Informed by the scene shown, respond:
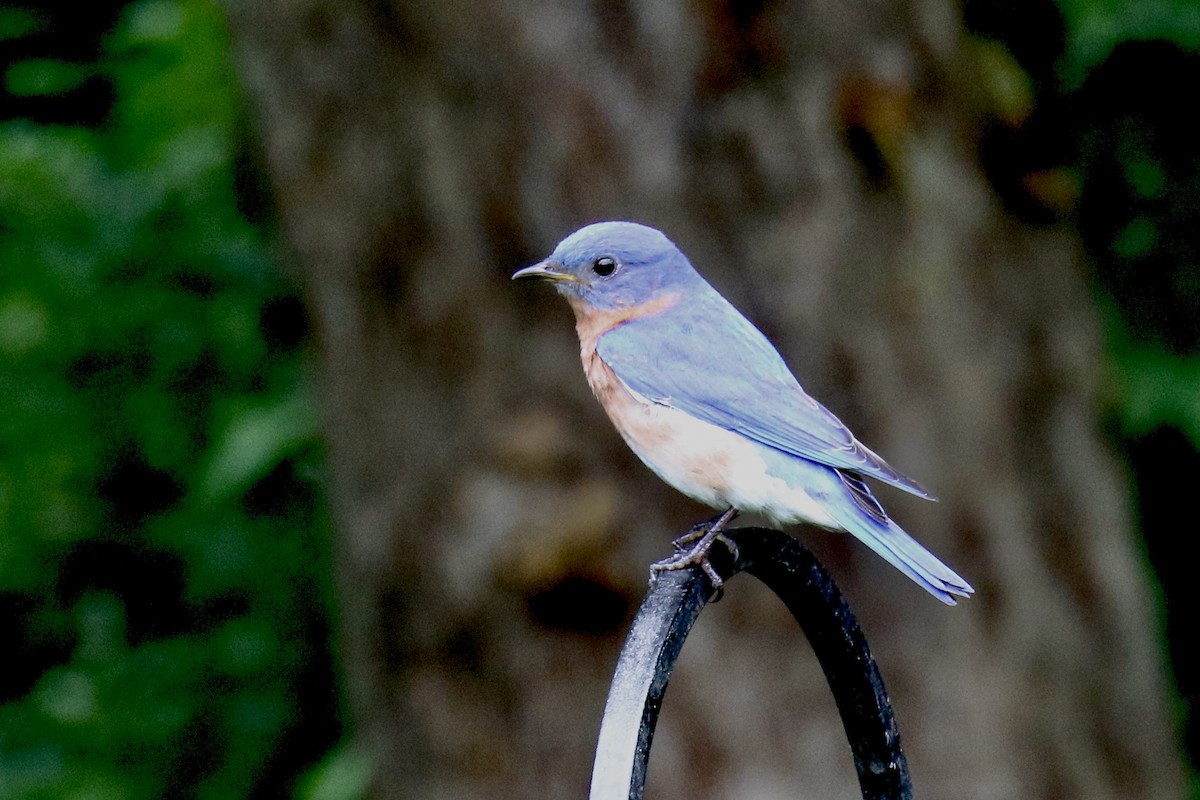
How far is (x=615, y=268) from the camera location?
2959 mm

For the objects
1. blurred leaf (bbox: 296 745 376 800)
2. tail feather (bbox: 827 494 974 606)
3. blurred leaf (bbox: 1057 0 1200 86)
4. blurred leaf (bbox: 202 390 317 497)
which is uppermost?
blurred leaf (bbox: 1057 0 1200 86)

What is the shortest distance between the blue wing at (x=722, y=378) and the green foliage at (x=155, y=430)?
2545 millimetres

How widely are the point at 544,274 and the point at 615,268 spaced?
0.59ft

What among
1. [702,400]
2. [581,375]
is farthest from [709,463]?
[581,375]

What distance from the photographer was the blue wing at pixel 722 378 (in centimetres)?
276

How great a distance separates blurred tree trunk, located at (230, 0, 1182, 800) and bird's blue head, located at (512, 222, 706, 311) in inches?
31.1

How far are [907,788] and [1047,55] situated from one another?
3.41 meters

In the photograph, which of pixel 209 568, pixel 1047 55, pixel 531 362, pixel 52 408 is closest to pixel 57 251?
pixel 52 408

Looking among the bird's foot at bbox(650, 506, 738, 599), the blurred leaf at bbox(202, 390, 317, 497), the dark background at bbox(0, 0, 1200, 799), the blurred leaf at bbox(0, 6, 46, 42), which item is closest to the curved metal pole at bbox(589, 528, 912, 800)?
the bird's foot at bbox(650, 506, 738, 599)

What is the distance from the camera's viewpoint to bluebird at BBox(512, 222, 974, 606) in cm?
267

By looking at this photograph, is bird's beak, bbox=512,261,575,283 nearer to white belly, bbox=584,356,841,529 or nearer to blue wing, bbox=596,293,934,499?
blue wing, bbox=596,293,934,499

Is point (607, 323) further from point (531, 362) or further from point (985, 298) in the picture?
point (985, 298)

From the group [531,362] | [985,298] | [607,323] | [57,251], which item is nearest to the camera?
[607,323]

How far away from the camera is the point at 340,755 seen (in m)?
4.77
